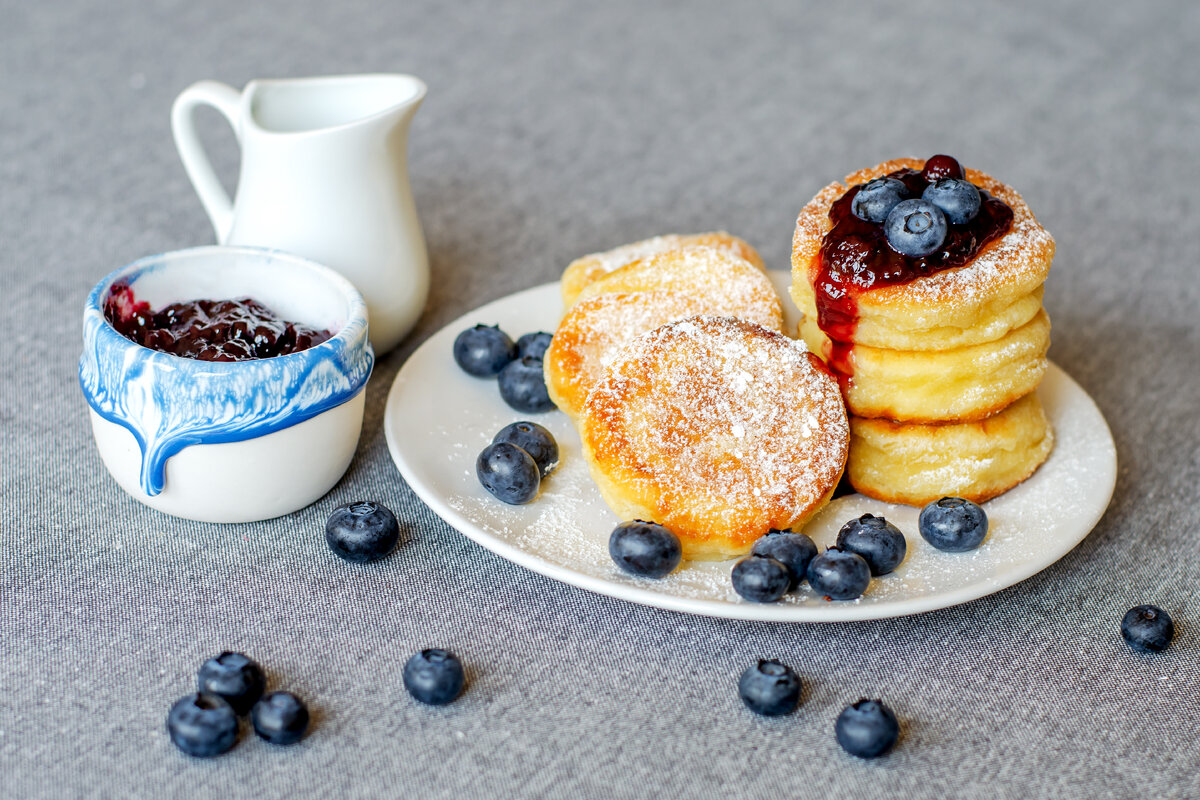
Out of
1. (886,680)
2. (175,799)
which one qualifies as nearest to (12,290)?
(175,799)

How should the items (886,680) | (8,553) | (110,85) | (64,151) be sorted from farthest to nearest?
(110,85) < (64,151) < (8,553) < (886,680)

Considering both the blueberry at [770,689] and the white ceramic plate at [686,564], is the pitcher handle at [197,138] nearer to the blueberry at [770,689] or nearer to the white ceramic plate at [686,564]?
the white ceramic plate at [686,564]

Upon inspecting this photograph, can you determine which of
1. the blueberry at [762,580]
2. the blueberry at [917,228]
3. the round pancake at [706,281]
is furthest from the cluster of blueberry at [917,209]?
the blueberry at [762,580]

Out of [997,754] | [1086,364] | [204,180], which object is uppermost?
[204,180]

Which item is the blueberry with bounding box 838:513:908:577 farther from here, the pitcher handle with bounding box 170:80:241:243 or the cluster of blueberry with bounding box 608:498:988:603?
the pitcher handle with bounding box 170:80:241:243

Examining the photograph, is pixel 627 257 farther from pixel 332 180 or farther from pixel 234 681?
pixel 234 681

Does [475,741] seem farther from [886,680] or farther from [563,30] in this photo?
[563,30]
